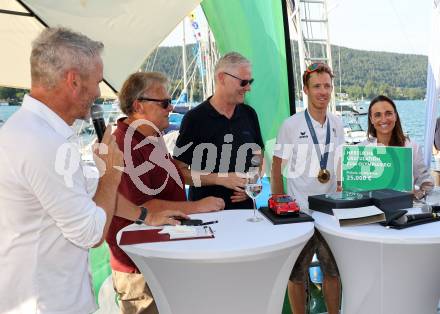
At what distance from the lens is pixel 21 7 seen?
12.6 feet

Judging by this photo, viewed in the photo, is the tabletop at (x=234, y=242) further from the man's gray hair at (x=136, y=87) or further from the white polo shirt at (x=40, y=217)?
the man's gray hair at (x=136, y=87)

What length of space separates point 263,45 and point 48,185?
401 centimetres

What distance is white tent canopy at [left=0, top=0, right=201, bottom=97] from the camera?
12.6 feet

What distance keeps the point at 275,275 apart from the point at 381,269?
20.0 inches

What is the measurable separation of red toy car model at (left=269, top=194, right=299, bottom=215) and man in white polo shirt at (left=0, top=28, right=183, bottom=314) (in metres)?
0.87

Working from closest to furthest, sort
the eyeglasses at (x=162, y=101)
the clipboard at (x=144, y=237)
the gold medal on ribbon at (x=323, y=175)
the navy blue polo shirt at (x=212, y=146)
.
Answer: the clipboard at (x=144, y=237) < the eyeglasses at (x=162, y=101) < the gold medal on ribbon at (x=323, y=175) < the navy blue polo shirt at (x=212, y=146)

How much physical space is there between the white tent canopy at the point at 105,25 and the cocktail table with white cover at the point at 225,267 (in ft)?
9.71

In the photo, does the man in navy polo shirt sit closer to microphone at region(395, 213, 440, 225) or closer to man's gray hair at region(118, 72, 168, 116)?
man's gray hair at region(118, 72, 168, 116)

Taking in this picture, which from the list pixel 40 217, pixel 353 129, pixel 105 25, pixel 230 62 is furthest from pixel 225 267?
pixel 353 129

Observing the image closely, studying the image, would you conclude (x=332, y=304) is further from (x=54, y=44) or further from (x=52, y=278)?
(x=54, y=44)

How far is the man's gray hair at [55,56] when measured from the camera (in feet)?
A: 3.52

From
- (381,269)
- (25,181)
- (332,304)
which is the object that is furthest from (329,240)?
(25,181)

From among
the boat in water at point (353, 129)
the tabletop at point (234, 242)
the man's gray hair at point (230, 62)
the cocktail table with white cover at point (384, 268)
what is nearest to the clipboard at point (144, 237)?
the tabletop at point (234, 242)

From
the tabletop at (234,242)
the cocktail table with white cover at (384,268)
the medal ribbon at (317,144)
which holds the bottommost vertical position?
the cocktail table with white cover at (384,268)
